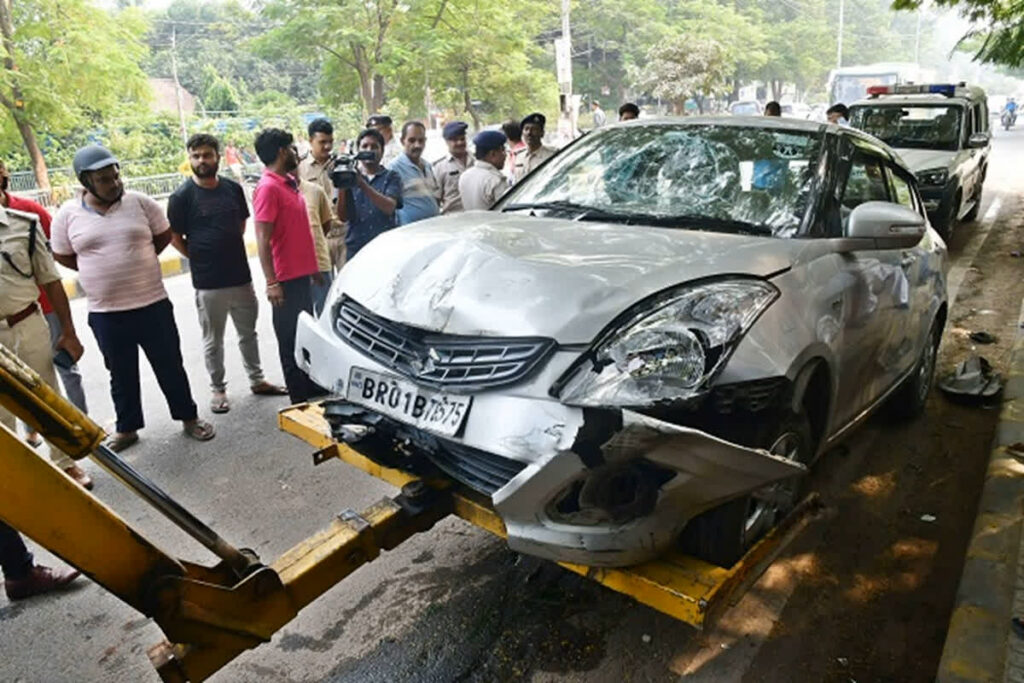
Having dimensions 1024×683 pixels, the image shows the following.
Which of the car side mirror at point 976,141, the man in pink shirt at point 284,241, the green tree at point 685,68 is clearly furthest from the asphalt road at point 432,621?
the green tree at point 685,68

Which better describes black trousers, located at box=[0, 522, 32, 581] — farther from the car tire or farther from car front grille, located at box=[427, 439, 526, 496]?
the car tire

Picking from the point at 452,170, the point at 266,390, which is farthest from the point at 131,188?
the point at 266,390

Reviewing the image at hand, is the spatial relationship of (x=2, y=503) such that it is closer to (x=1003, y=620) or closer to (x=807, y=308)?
(x=807, y=308)

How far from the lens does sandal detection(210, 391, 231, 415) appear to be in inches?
196

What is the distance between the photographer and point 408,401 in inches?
92.3

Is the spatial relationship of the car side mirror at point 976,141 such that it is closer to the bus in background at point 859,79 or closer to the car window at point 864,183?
the car window at point 864,183

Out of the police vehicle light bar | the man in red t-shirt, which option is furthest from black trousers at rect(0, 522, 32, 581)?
the police vehicle light bar

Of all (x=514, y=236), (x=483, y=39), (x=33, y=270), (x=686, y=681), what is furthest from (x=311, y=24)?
(x=686, y=681)

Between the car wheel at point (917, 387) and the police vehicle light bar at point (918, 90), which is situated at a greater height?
the police vehicle light bar at point (918, 90)

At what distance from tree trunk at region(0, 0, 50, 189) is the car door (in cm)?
1446

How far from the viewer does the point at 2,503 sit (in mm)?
1527

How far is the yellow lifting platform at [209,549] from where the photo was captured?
5.25 ft

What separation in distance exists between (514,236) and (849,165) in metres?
1.55

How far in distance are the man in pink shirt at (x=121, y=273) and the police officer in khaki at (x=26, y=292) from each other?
0.47m
